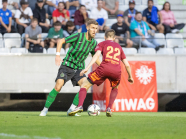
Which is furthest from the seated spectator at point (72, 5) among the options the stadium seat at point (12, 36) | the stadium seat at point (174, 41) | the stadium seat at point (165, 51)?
the stadium seat at point (174, 41)

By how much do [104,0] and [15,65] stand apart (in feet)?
14.4

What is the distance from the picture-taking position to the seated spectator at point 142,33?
1113 centimetres

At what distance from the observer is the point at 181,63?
11578 millimetres

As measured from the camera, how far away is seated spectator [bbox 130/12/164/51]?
438 inches

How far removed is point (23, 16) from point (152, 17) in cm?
446

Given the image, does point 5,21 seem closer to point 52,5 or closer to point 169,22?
point 52,5

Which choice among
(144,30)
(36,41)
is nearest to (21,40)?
(36,41)

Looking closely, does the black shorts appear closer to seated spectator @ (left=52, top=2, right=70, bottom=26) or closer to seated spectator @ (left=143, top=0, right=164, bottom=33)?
seated spectator @ (left=52, top=2, right=70, bottom=26)

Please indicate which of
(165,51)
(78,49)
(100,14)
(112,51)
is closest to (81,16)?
(100,14)

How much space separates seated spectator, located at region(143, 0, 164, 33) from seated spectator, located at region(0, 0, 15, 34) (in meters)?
4.58

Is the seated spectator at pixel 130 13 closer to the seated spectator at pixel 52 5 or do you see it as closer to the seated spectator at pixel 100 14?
the seated spectator at pixel 100 14

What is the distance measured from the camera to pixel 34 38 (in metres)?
10.6

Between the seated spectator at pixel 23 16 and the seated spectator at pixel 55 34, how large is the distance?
3.21 ft

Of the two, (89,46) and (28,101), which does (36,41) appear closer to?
(28,101)
